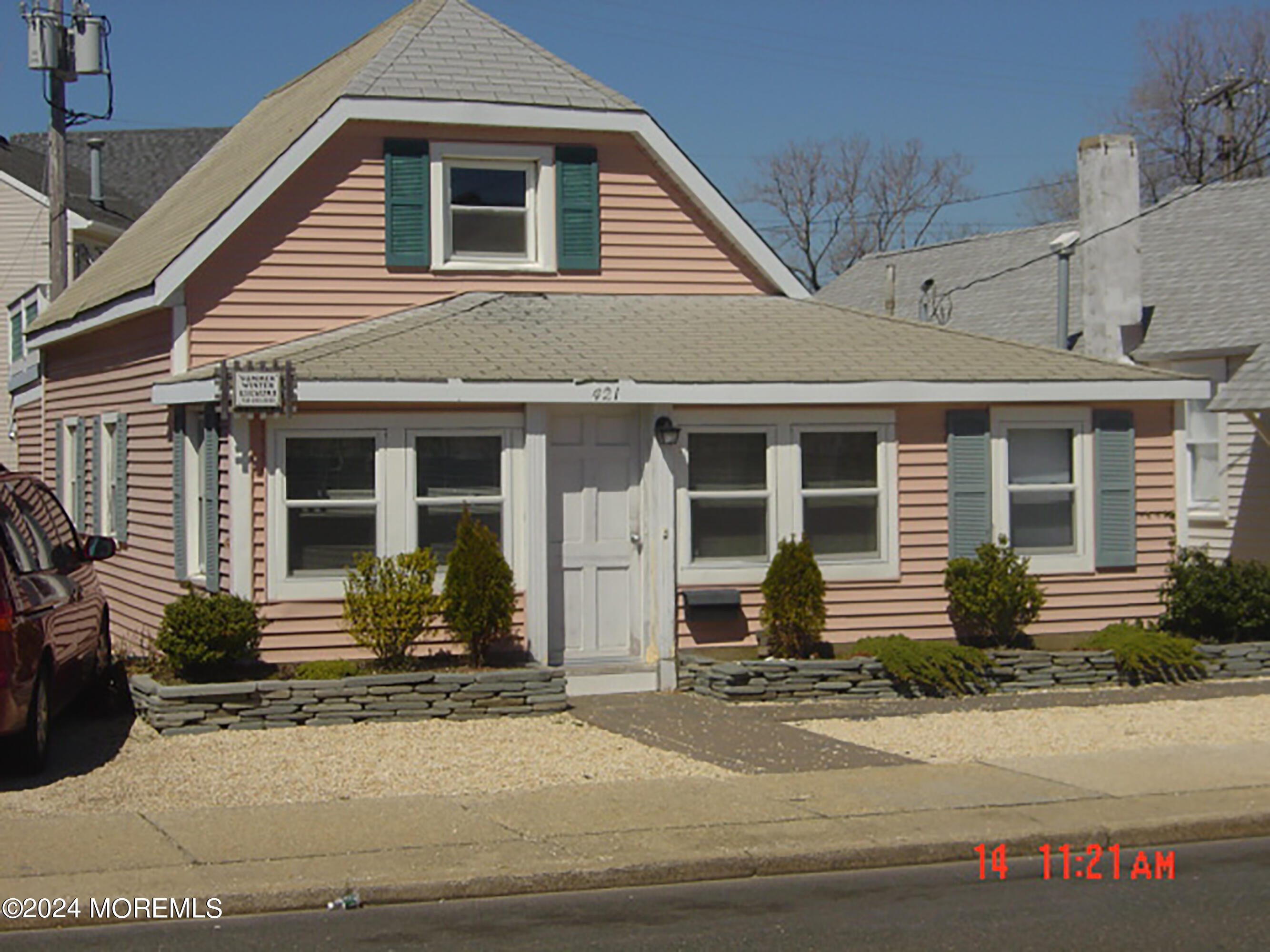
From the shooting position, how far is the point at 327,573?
13523 mm

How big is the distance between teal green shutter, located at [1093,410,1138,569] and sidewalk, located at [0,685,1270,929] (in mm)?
4649

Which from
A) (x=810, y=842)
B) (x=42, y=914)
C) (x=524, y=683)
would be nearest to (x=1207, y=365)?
(x=524, y=683)

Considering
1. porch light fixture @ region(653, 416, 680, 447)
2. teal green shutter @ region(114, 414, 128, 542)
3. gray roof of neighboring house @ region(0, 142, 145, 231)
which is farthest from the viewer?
gray roof of neighboring house @ region(0, 142, 145, 231)

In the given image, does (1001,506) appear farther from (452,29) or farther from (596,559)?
(452,29)

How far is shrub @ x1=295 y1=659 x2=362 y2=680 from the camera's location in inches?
505

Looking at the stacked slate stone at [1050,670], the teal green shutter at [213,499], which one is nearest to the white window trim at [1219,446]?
the stacked slate stone at [1050,670]

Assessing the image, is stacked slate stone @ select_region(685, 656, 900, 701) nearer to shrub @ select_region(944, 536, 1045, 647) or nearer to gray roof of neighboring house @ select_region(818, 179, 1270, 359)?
shrub @ select_region(944, 536, 1045, 647)

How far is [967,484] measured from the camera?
1484 centimetres

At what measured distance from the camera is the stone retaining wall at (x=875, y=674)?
13.5 metres

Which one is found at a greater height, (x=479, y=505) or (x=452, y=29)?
(x=452, y=29)

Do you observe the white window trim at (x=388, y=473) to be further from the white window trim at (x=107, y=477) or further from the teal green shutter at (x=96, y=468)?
the teal green shutter at (x=96, y=468)

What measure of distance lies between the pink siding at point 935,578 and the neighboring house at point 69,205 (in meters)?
12.5

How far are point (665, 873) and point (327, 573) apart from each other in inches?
242
